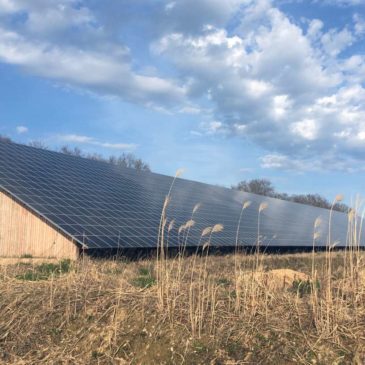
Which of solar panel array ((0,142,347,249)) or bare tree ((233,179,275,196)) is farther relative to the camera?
bare tree ((233,179,275,196))

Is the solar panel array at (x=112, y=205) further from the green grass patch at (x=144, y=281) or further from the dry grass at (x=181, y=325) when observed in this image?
the dry grass at (x=181, y=325)

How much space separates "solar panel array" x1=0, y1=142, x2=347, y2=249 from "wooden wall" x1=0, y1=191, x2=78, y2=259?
54 cm

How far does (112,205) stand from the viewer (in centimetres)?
1995

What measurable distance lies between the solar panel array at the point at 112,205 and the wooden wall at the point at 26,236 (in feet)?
1.77

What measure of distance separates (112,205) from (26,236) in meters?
3.99

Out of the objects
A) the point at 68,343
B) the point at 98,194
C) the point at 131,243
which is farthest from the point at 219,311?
the point at 98,194

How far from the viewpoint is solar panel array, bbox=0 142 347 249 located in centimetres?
1670

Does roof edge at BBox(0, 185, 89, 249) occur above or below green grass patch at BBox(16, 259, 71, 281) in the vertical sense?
above

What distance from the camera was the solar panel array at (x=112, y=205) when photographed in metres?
16.7

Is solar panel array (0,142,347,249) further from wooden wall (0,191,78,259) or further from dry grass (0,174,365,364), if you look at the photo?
dry grass (0,174,365,364)

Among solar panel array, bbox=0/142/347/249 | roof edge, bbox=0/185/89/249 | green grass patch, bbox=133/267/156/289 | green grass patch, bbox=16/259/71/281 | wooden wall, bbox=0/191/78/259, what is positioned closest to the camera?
green grass patch, bbox=133/267/156/289

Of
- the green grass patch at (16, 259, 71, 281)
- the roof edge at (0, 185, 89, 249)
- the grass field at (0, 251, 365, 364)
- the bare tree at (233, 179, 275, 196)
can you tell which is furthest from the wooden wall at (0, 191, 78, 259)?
the bare tree at (233, 179, 275, 196)

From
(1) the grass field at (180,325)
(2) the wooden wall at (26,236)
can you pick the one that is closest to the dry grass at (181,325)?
(1) the grass field at (180,325)

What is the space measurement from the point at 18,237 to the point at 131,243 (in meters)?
4.30
